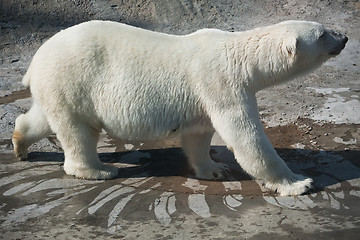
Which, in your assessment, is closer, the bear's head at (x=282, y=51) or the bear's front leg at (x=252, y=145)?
the bear's front leg at (x=252, y=145)

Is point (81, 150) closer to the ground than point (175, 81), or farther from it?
closer to the ground

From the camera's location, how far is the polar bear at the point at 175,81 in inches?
226

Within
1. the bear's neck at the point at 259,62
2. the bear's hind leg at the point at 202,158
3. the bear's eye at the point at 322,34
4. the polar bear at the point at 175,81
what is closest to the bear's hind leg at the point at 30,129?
the polar bear at the point at 175,81

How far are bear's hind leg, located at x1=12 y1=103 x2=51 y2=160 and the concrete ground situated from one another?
0.20 m

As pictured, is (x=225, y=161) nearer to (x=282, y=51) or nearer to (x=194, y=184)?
(x=194, y=184)

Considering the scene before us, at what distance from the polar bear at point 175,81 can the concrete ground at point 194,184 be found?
15.4 inches

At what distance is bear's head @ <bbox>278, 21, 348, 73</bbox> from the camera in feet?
18.9

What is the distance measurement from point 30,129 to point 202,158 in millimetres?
1721

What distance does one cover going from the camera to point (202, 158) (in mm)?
6285

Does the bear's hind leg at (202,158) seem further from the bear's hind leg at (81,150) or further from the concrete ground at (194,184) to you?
the bear's hind leg at (81,150)

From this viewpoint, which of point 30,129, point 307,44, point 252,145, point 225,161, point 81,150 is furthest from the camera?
point 225,161

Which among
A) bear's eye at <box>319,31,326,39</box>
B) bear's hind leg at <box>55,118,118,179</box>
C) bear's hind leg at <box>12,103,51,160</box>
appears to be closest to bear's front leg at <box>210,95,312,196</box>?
bear's eye at <box>319,31,326,39</box>

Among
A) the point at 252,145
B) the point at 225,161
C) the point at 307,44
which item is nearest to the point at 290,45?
the point at 307,44

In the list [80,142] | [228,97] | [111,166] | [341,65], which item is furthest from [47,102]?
[341,65]
